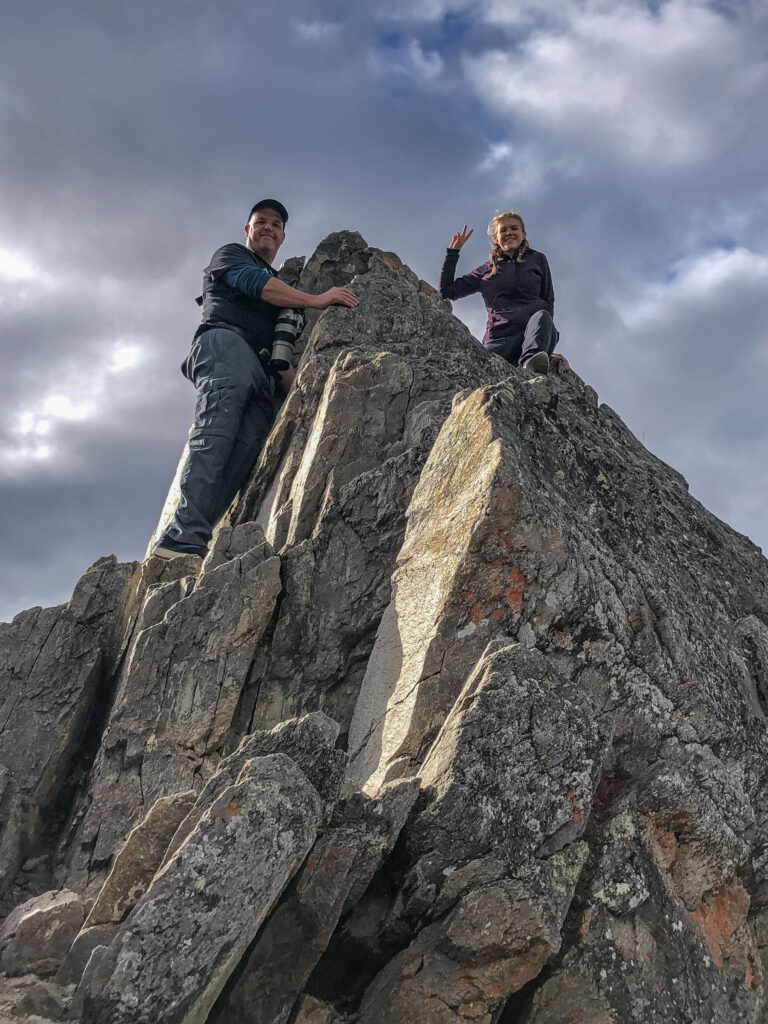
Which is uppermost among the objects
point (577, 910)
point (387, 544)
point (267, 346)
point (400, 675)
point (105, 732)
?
point (267, 346)

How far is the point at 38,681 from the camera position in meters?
12.2

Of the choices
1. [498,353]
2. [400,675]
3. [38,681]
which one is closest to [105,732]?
[38,681]

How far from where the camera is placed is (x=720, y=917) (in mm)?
8898

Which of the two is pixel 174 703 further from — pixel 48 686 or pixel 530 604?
pixel 530 604

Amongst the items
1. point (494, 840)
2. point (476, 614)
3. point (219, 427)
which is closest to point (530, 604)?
point (476, 614)

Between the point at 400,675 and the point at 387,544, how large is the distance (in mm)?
2420

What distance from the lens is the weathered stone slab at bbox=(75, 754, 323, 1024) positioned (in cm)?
645

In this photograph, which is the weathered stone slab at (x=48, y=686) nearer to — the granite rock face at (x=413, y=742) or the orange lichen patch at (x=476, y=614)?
the granite rock face at (x=413, y=742)

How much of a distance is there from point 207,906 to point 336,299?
44.3ft

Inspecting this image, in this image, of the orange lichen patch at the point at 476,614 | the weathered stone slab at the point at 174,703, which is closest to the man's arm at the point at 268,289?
→ the weathered stone slab at the point at 174,703

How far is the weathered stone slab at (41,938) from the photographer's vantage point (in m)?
8.15

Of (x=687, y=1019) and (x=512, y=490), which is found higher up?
(x=512, y=490)

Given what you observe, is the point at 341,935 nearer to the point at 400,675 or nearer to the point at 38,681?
the point at 400,675

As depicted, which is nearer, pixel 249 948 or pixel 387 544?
pixel 249 948
